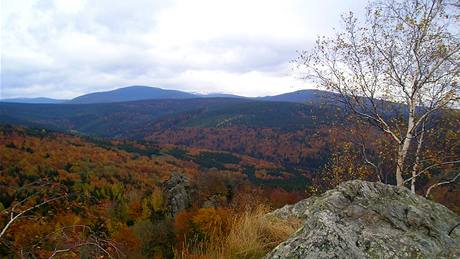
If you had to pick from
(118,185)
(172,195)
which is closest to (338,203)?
(172,195)

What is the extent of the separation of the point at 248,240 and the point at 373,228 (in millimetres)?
1746

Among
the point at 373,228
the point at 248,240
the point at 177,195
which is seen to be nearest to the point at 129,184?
the point at 177,195

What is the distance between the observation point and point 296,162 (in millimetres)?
178750

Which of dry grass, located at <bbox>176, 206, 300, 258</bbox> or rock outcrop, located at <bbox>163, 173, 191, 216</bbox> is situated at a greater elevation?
dry grass, located at <bbox>176, 206, 300, 258</bbox>

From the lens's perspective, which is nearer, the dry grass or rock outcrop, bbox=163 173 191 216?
the dry grass

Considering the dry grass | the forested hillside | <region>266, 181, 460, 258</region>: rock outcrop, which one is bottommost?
the forested hillside

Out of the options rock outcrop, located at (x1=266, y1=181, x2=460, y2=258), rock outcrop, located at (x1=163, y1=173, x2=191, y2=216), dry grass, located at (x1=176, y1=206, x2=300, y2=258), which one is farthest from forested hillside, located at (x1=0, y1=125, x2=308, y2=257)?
rock outcrop, located at (x1=266, y1=181, x2=460, y2=258)

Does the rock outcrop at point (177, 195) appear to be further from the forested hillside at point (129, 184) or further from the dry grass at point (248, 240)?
the dry grass at point (248, 240)

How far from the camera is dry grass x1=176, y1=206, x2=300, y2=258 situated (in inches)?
208

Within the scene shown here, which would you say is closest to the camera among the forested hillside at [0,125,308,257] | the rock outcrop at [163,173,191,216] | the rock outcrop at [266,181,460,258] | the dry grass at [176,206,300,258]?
the rock outcrop at [266,181,460,258]

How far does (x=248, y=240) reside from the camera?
547 centimetres

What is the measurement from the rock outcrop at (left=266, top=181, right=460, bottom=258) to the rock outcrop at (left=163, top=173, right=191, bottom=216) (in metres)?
55.3

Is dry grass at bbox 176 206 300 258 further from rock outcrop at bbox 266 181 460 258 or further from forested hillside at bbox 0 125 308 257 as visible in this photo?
forested hillside at bbox 0 125 308 257

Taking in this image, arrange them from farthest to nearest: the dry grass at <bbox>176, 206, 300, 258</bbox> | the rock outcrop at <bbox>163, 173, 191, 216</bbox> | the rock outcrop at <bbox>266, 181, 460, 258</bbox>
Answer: the rock outcrop at <bbox>163, 173, 191, 216</bbox> < the dry grass at <bbox>176, 206, 300, 258</bbox> < the rock outcrop at <bbox>266, 181, 460, 258</bbox>
